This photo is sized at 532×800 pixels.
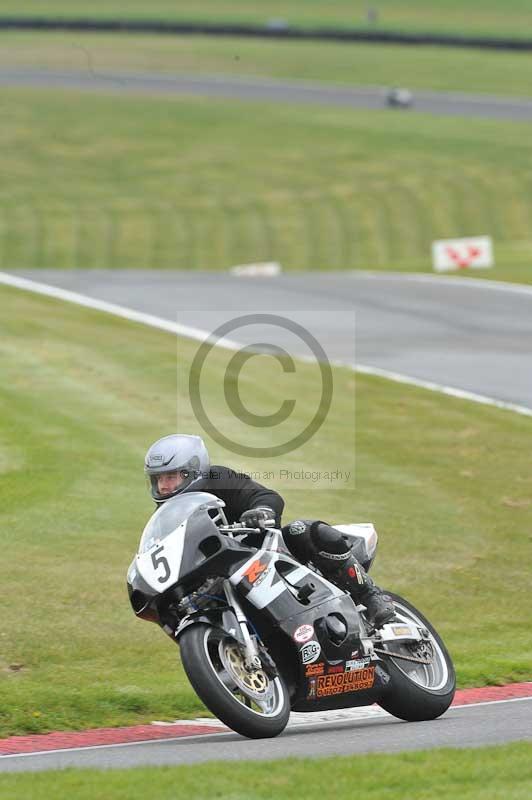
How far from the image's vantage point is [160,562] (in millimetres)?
8609

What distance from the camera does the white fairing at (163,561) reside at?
336 inches

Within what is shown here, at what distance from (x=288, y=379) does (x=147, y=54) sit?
52.9m

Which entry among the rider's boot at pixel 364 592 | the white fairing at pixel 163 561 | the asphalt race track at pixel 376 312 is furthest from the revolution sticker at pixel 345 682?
the asphalt race track at pixel 376 312

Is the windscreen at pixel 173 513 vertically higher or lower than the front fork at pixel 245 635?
higher

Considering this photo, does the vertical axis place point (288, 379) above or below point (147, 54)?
below

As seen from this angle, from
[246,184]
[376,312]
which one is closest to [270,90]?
[246,184]

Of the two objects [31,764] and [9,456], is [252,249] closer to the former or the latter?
[9,456]

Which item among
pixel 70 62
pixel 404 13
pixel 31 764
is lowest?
pixel 31 764

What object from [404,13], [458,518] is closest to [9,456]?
[458,518]

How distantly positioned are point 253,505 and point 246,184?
39535mm

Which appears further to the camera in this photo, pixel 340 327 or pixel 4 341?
pixel 340 327

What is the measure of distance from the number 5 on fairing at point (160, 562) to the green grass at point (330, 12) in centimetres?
7170

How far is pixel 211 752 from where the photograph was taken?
27.0 ft

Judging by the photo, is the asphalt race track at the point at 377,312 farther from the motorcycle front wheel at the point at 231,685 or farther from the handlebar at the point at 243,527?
the motorcycle front wheel at the point at 231,685
